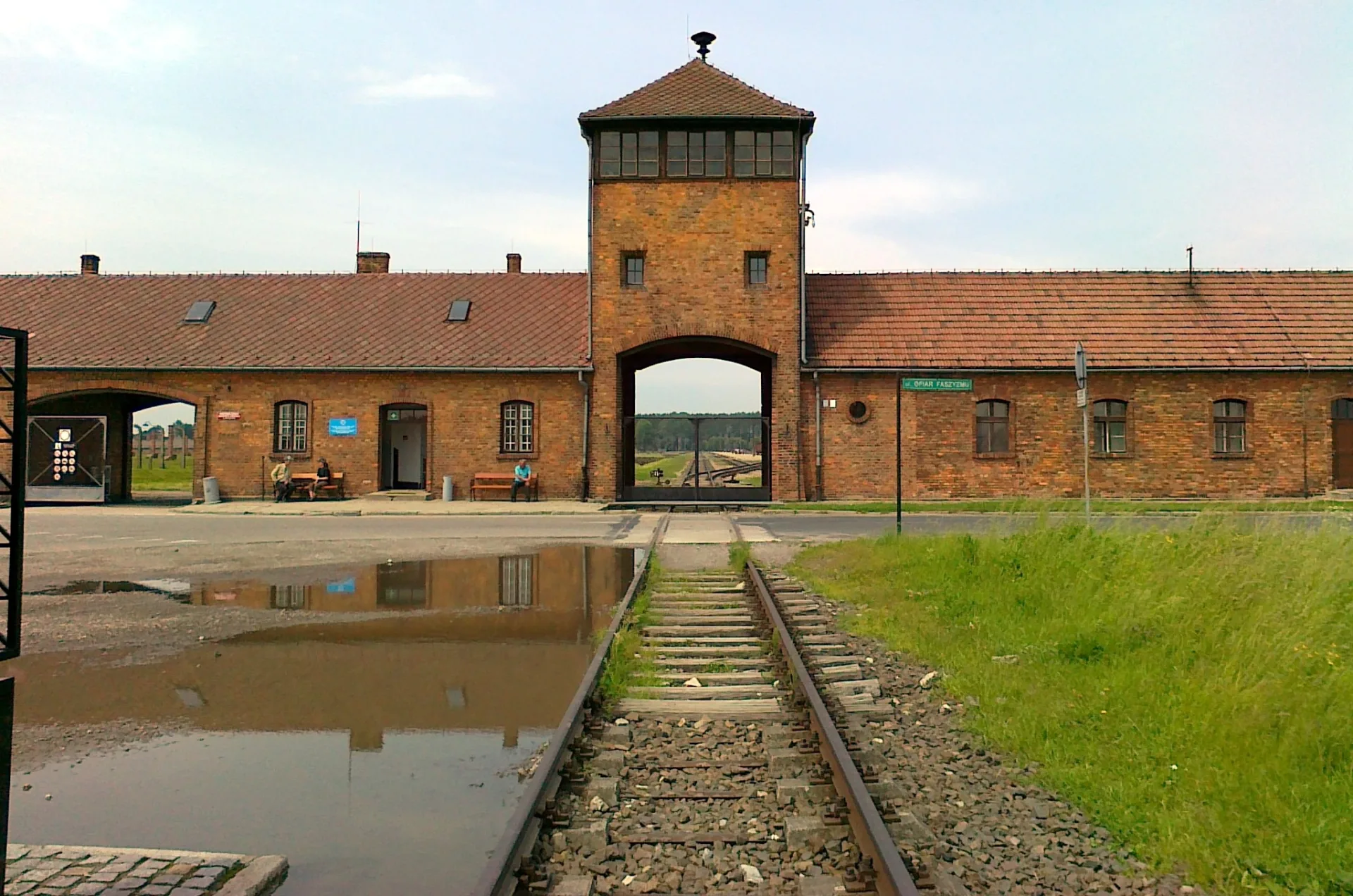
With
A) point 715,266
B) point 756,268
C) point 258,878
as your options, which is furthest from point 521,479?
point 258,878

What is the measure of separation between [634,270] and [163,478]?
27769mm

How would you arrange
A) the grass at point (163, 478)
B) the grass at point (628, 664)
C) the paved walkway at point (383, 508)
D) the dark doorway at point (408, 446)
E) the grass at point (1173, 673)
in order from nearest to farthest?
the grass at point (1173, 673) < the grass at point (628, 664) < the paved walkway at point (383, 508) < the dark doorway at point (408, 446) < the grass at point (163, 478)

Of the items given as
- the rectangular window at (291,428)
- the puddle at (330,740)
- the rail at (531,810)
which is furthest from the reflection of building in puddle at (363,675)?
the rectangular window at (291,428)

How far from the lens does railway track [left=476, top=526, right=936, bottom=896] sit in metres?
3.46

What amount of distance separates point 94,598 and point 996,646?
9513 millimetres

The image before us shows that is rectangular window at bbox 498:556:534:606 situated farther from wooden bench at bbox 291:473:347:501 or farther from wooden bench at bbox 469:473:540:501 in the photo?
wooden bench at bbox 291:473:347:501

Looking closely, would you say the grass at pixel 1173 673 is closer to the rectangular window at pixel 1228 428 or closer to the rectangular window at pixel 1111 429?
the rectangular window at pixel 1111 429

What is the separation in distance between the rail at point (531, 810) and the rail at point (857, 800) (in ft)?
4.27

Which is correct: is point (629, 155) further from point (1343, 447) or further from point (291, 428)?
point (1343, 447)

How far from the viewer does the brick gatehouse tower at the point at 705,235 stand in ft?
81.4

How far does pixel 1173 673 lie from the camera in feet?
19.0


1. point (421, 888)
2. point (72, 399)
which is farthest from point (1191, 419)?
point (72, 399)

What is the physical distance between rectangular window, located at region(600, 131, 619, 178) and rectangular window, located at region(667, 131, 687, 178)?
4.55ft

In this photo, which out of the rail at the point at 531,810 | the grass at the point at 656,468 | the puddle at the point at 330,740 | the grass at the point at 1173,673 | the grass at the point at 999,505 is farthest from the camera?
the grass at the point at 656,468
